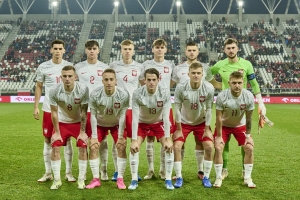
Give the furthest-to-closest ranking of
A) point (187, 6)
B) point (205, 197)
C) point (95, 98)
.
A: point (187, 6)
point (95, 98)
point (205, 197)

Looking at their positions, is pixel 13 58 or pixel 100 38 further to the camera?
pixel 100 38

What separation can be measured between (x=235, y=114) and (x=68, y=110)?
273cm

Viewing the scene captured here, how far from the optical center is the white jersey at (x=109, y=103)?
19.5 ft

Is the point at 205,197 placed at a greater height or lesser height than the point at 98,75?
lesser

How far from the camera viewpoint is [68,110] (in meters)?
6.12

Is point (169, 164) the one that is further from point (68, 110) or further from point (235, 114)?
point (68, 110)

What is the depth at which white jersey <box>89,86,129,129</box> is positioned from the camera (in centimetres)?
594

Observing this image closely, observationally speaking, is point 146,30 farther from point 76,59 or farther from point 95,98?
point 95,98

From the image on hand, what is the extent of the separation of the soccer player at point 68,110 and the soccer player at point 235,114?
6.99ft

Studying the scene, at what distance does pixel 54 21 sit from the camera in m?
42.8

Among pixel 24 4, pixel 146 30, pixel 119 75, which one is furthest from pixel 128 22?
pixel 119 75

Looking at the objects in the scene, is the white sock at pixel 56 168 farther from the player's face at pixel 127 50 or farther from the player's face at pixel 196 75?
the player's face at pixel 196 75

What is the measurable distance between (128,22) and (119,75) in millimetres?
Answer: 37225

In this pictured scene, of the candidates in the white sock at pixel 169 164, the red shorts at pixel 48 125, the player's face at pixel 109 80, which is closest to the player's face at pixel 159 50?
the player's face at pixel 109 80
